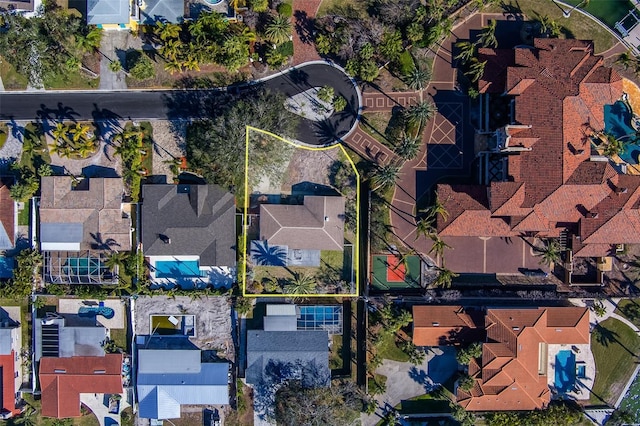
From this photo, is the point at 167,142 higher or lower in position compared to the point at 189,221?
higher

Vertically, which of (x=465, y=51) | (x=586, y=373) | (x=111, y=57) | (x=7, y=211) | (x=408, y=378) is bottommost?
(x=408, y=378)

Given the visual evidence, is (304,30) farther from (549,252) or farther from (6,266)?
(6,266)

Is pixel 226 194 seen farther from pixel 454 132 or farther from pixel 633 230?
pixel 633 230

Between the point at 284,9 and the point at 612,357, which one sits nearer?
the point at 284,9

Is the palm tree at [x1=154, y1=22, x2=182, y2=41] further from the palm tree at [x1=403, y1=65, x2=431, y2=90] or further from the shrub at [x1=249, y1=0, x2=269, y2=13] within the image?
the palm tree at [x1=403, y1=65, x2=431, y2=90]

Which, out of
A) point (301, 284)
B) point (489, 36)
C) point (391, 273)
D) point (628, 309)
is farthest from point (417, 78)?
point (628, 309)

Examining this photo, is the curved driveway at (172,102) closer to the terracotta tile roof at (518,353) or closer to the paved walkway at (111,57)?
the paved walkway at (111,57)

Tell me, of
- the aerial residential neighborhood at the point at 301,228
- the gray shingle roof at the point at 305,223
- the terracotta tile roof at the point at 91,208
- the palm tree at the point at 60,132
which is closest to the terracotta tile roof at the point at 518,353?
the aerial residential neighborhood at the point at 301,228
